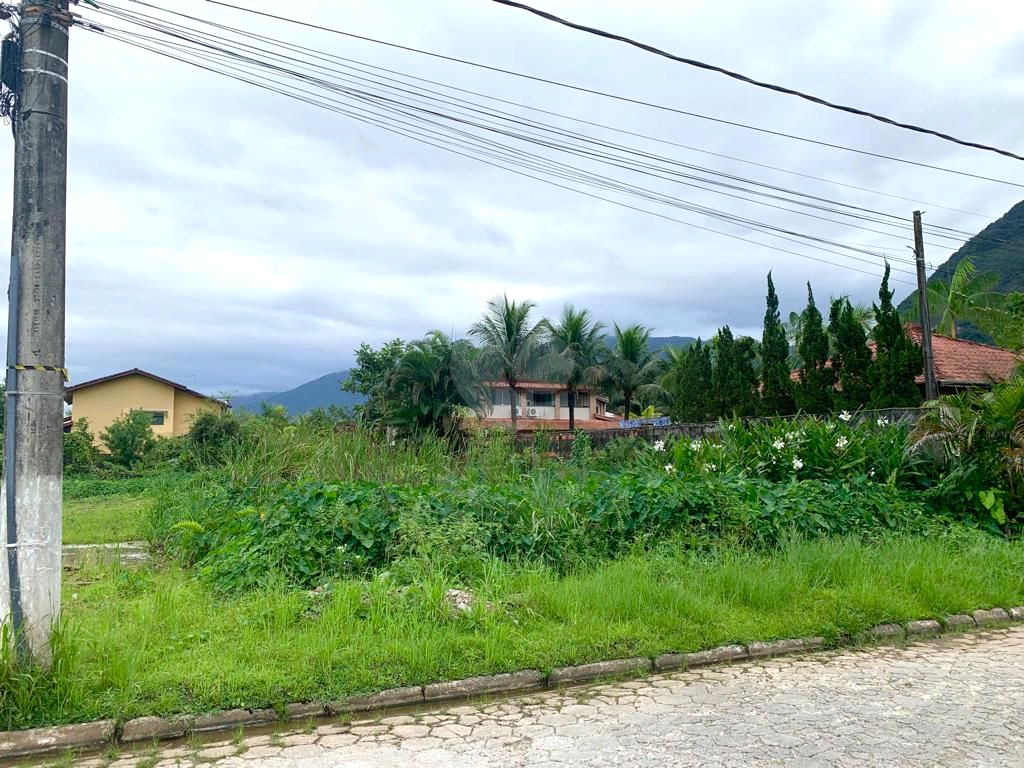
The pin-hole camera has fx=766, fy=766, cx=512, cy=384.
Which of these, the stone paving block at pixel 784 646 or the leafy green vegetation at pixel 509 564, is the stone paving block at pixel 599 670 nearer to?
the leafy green vegetation at pixel 509 564

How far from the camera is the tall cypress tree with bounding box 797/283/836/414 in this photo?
2180 centimetres

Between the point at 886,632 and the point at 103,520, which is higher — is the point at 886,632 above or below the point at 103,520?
below

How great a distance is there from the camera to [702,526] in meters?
8.16

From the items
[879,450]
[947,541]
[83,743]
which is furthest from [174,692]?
[879,450]

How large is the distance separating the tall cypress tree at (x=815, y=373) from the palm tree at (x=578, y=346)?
834 inches

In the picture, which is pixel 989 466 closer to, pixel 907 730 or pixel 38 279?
pixel 907 730

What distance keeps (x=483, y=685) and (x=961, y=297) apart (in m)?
27.1

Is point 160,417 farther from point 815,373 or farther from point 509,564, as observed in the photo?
point 509,564

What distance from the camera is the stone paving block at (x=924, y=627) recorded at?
6.42 metres

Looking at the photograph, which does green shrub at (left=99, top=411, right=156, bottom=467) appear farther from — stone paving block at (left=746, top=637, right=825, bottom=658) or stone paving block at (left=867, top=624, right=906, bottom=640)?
stone paving block at (left=867, top=624, right=906, bottom=640)

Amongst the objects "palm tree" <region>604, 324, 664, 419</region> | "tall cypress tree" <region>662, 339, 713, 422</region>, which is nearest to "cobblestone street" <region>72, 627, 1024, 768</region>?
"tall cypress tree" <region>662, 339, 713, 422</region>

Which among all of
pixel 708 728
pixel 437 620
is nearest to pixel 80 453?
pixel 437 620

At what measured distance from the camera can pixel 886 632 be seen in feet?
20.7

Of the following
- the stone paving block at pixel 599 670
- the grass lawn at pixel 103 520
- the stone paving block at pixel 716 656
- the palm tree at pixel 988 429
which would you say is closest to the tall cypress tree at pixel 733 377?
the palm tree at pixel 988 429
